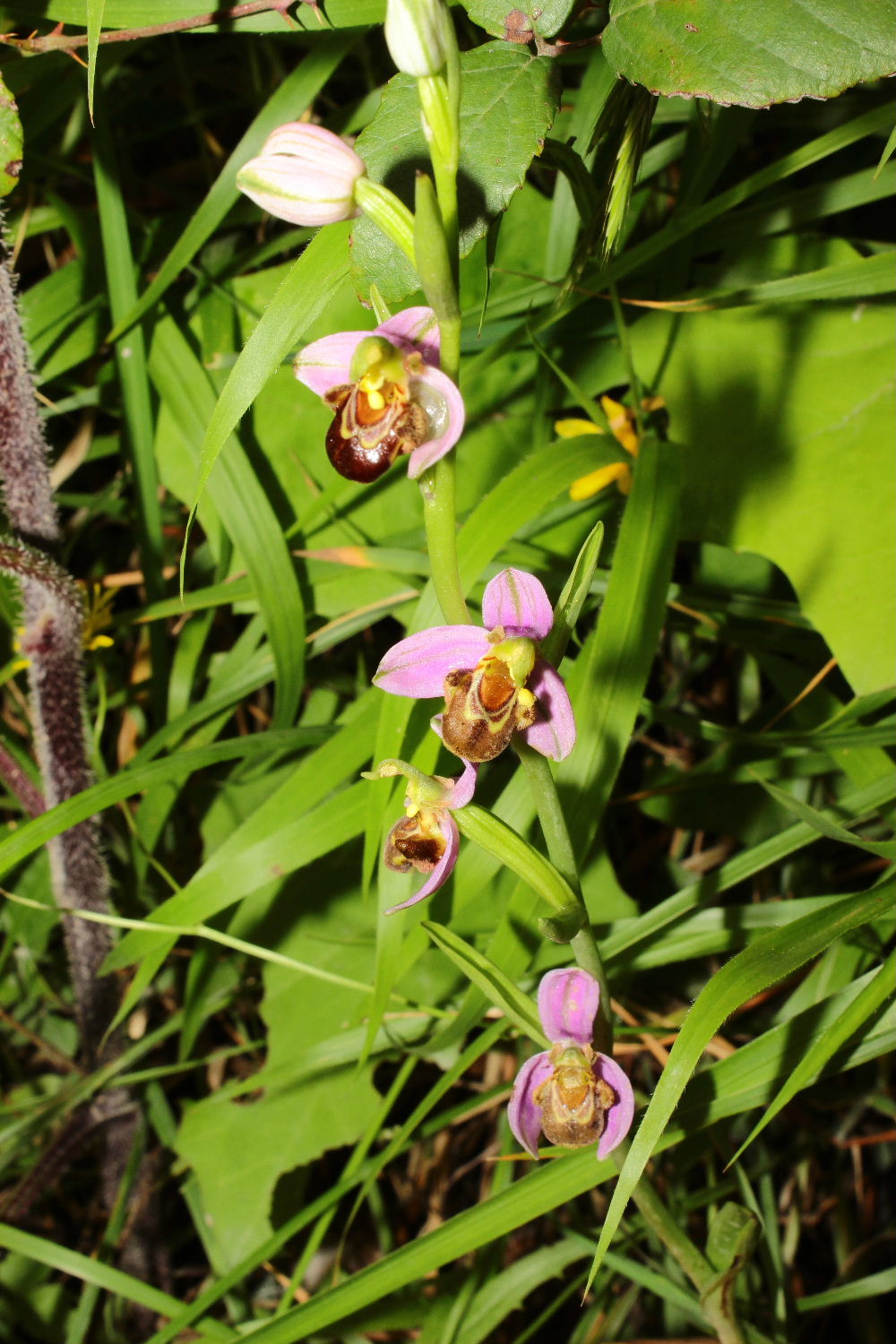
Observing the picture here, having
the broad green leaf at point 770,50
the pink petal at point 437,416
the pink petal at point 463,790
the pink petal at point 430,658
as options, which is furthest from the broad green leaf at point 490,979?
the broad green leaf at point 770,50

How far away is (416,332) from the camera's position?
38.4 inches

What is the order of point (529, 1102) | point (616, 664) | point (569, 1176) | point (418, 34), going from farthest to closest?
point (616, 664) < point (569, 1176) < point (529, 1102) < point (418, 34)

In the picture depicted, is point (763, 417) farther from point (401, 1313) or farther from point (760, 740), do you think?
point (401, 1313)

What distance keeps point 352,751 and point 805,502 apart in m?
0.90

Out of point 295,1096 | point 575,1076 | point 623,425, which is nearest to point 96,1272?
point 295,1096

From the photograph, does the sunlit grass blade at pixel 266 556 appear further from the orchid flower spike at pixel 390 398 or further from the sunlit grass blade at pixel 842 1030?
the sunlit grass blade at pixel 842 1030

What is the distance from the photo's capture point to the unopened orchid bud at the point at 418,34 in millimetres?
797

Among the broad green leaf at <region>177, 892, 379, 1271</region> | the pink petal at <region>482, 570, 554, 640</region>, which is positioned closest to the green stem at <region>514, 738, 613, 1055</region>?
the pink petal at <region>482, 570, 554, 640</region>

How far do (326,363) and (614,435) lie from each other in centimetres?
90

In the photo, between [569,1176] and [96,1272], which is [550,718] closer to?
[569,1176]

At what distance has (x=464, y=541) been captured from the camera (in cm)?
154

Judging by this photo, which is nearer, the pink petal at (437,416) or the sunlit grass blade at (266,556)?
the pink petal at (437,416)

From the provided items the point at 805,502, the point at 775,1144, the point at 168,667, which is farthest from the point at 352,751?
the point at 775,1144

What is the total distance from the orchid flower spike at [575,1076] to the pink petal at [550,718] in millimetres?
269
